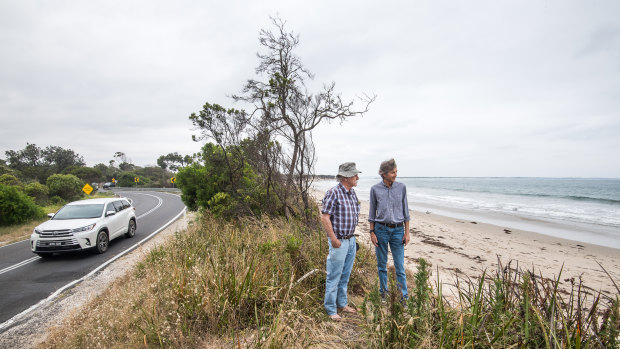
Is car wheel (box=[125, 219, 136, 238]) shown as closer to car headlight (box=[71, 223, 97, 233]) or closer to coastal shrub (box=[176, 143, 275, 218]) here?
coastal shrub (box=[176, 143, 275, 218])

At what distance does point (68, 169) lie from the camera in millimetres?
52438

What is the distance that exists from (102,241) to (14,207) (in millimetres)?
9580

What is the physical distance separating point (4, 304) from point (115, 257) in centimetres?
265

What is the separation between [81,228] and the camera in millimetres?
7422

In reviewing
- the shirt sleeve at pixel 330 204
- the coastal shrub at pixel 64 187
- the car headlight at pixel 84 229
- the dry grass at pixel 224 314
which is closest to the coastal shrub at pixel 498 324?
the dry grass at pixel 224 314

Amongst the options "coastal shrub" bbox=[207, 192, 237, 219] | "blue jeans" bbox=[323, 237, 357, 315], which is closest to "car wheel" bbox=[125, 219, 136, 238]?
"coastal shrub" bbox=[207, 192, 237, 219]

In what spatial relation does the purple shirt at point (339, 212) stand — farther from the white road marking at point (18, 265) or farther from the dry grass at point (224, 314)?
the white road marking at point (18, 265)

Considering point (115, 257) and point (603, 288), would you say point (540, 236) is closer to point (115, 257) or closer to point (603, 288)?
point (603, 288)

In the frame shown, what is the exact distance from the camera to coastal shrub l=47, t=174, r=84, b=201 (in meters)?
24.5

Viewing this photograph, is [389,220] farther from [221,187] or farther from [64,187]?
[64,187]

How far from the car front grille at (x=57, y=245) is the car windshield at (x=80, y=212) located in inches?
39.6

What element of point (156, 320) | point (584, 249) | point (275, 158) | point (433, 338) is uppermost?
point (275, 158)

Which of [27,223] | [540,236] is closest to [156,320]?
[540,236]

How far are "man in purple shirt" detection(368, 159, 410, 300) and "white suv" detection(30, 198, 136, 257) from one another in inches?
327
